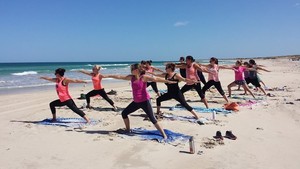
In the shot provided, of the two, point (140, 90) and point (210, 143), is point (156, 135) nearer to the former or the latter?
point (140, 90)

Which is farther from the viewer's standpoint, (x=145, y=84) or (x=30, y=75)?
(x=30, y=75)

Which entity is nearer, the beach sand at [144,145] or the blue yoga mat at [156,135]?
the beach sand at [144,145]

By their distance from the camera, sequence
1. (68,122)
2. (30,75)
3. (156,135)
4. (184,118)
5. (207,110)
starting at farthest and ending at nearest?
(30,75), (207,110), (184,118), (68,122), (156,135)

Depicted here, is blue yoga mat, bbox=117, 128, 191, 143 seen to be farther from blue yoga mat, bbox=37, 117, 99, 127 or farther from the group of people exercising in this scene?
blue yoga mat, bbox=37, 117, 99, 127

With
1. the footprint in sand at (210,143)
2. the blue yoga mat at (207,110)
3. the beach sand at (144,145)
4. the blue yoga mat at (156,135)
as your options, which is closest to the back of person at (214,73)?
the blue yoga mat at (207,110)

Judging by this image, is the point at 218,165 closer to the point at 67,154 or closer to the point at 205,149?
the point at 205,149

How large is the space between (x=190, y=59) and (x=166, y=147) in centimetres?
523

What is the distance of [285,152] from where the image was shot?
22.2 ft

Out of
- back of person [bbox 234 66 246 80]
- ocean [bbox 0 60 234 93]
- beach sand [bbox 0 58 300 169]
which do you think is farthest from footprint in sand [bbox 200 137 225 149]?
back of person [bbox 234 66 246 80]

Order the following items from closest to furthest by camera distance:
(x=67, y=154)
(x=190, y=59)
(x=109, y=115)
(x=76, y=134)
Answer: (x=67, y=154) → (x=76, y=134) → (x=109, y=115) → (x=190, y=59)

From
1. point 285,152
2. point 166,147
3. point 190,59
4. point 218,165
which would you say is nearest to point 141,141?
point 166,147

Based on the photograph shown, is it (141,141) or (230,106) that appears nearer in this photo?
(141,141)

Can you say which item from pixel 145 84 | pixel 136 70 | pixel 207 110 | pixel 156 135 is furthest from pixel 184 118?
pixel 136 70

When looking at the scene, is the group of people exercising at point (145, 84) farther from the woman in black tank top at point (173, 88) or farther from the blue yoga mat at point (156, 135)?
the blue yoga mat at point (156, 135)
